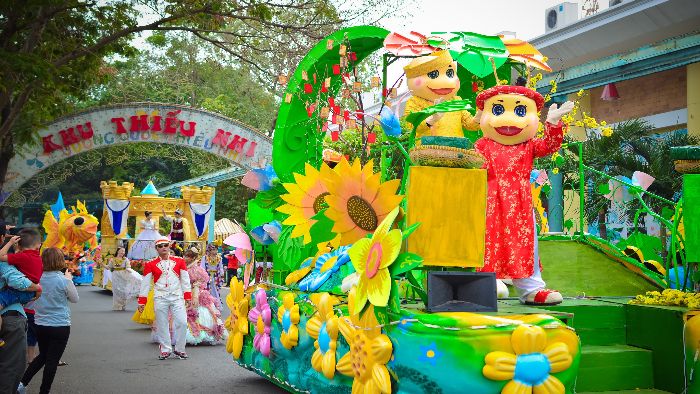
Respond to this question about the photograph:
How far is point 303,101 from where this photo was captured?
820cm

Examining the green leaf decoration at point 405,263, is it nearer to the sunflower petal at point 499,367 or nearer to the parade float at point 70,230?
the sunflower petal at point 499,367

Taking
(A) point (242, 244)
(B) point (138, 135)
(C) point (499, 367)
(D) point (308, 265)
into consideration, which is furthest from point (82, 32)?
(C) point (499, 367)

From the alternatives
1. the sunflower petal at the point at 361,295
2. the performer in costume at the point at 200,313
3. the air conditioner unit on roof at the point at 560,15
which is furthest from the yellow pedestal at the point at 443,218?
the air conditioner unit on roof at the point at 560,15

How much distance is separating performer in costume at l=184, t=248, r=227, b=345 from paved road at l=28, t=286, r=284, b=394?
22 cm

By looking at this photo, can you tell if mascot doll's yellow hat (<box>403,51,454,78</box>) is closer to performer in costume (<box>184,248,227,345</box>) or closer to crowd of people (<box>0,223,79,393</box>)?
crowd of people (<box>0,223,79,393</box>)

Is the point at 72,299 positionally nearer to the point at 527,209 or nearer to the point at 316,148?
the point at 316,148

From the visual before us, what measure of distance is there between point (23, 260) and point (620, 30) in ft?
48.4

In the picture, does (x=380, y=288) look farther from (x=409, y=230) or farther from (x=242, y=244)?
(x=242, y=244)

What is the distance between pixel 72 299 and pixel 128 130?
367 inches

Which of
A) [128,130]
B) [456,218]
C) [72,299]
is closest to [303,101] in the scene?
[72,299]

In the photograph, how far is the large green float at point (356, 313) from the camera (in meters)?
4.25

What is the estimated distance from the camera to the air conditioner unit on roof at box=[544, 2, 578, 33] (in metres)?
20.1

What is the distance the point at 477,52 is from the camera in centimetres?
678

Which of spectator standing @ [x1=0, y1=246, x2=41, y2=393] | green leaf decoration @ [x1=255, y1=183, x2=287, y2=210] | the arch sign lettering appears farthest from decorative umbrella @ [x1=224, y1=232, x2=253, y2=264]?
the arch sign lettering
